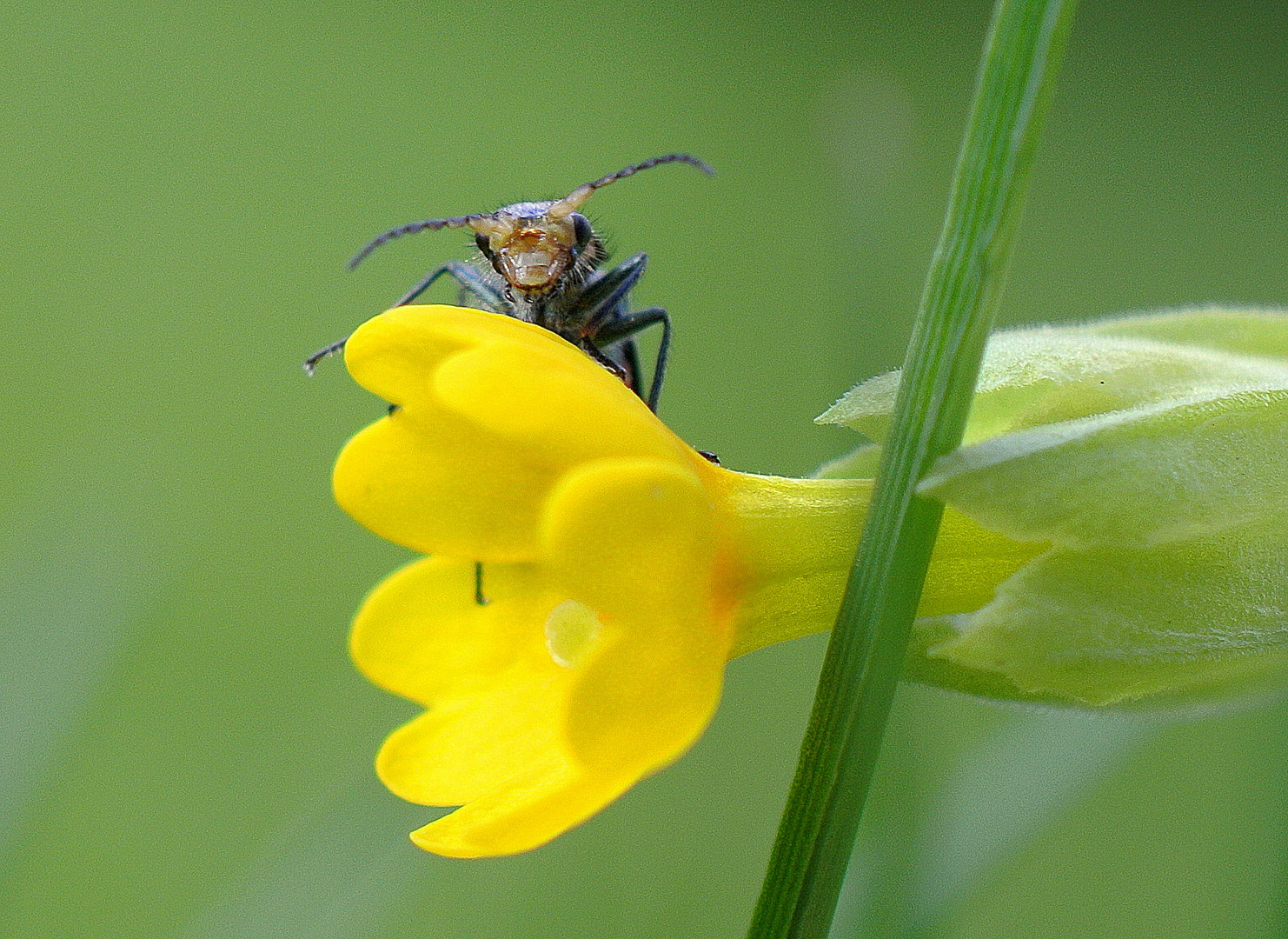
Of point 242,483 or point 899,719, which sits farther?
point 242,483

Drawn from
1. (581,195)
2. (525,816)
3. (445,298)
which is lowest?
(445,298)

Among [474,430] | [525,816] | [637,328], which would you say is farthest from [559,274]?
[525,816]

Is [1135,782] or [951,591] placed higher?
[951,591]

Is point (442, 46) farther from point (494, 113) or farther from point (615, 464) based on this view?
point (615, 464)

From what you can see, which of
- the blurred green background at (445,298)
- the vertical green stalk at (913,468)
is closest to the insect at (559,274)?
the blurred green background at (445,298)

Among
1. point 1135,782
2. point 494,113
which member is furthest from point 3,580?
point 494,113

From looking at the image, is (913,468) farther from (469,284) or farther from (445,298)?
(445,298)
